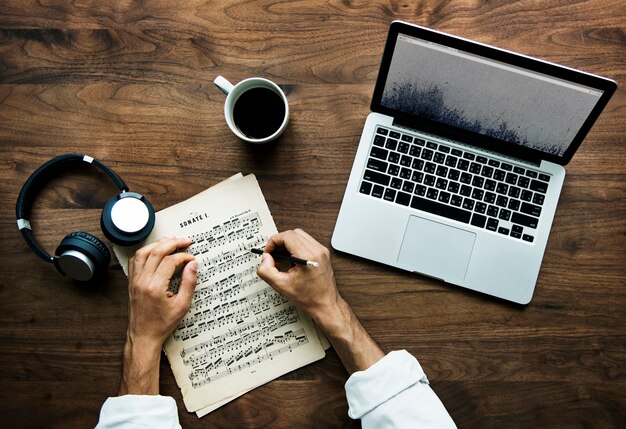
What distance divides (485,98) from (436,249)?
0.30 m

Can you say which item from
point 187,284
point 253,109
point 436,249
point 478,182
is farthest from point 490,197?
point 187,284

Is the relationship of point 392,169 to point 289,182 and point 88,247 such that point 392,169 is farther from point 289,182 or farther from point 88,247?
point 88,247

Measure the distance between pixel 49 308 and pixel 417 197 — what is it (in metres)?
0.76

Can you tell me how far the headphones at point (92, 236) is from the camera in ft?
3.32

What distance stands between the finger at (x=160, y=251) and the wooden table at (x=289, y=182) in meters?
0.08

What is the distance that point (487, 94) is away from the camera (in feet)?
3.10

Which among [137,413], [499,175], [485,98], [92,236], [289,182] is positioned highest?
[485,98]

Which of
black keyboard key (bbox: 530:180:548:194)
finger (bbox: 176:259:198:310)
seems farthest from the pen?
black keyboard key (bbox: 530:180:548:194)

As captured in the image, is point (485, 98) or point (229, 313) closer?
point (485, 98)

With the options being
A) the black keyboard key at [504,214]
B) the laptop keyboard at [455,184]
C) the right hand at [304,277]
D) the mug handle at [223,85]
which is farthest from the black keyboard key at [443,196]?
the mug handle at [223,85]

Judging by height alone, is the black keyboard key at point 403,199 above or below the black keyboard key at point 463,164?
below

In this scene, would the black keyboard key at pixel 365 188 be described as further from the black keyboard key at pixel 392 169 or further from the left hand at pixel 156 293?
the left hand at pixel 156 293

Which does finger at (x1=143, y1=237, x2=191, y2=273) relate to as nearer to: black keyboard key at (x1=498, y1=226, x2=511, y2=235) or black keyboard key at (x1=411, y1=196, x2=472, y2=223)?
black keyboard key at (x1=411, y1=196, x2=472, y2=223)

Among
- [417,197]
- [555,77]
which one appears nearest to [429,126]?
[417,197]
